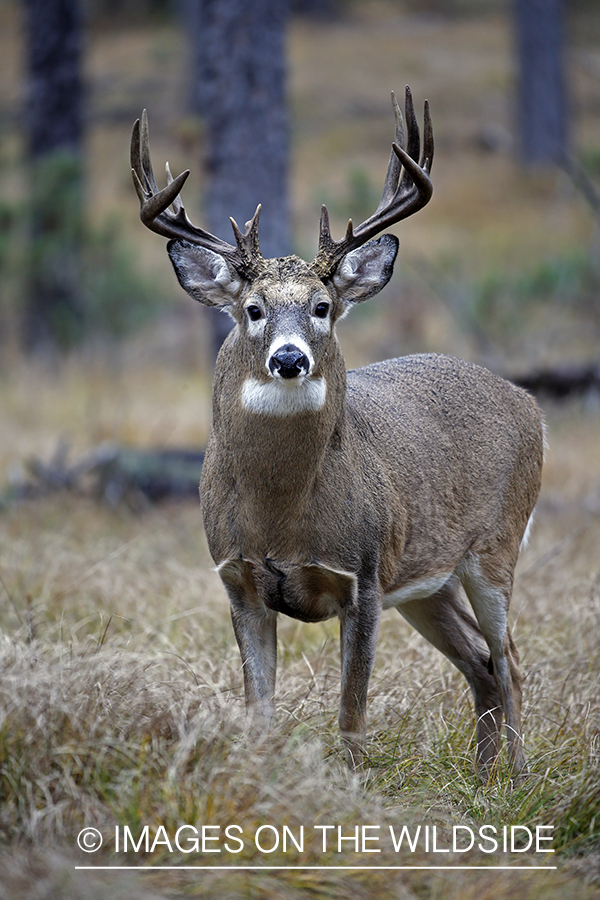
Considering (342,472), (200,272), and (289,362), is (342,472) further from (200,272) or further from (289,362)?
(200,272)

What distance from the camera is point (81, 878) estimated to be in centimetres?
252

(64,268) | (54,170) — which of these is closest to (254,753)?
(54,170)

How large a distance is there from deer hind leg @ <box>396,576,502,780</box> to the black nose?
4.92 ft

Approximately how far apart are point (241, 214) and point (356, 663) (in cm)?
395

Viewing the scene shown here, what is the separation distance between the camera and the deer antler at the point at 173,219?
12.5 ft

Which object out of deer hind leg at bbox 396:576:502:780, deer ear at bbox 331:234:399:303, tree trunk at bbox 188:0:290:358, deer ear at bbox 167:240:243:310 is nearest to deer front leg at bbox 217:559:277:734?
deer hind leg at bbox 396:576:502:780

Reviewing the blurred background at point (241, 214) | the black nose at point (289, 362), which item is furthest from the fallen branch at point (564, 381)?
the black nose at point (289, 362)

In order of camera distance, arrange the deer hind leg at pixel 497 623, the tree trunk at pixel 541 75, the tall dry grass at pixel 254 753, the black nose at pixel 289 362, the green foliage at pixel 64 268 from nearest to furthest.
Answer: the tall dry grass at pixel 254 753, the black nose at pixel 289 362, the deer hind leg at pixel 497 623, the green foliage at pixel 64 268, the tree trunk at pixel 541 75

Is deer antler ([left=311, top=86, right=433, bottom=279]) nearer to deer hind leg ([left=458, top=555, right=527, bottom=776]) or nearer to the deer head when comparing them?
the deer head

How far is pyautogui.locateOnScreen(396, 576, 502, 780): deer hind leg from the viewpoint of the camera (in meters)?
4.43

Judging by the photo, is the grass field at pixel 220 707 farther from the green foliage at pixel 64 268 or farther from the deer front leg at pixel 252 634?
the green foliage at pixel 64 268

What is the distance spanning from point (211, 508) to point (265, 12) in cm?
432

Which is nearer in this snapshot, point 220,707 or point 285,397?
point 220,707

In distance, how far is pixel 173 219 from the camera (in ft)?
13.1
